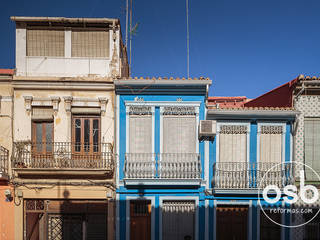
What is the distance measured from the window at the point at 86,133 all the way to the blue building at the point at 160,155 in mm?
835

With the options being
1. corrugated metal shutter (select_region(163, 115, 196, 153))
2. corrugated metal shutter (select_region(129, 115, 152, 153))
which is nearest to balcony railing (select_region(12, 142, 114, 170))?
corrugated metal shutter (select_region(129, 115, 152, 153))

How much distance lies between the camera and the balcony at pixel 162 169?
772cm

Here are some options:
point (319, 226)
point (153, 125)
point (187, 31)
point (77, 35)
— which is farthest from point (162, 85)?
point (319, 226)

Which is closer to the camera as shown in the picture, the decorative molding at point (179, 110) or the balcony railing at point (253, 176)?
the balcony railing at point (253, 176)

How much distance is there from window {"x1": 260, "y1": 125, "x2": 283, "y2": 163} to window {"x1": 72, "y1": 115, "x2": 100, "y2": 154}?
650 cm

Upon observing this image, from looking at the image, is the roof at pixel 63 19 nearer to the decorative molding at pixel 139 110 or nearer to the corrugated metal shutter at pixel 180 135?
the decorative molding at pixel 139 110

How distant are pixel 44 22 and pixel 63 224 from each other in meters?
8.55

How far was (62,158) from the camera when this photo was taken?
7.79 metres

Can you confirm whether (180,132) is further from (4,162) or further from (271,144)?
(4,162)

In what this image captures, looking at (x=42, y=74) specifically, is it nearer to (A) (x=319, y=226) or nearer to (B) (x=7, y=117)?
(B) (x=7, y=117)

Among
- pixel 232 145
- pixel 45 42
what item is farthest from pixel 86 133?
pixel 232 145

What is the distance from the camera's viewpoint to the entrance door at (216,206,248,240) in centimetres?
841

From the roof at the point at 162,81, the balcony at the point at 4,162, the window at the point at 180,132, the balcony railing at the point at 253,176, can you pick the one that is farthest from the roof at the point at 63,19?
the balcony railing at the point at 253,176

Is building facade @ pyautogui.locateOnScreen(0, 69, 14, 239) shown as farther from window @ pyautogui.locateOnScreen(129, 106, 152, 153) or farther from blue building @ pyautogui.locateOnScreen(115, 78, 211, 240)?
window @ pyautogui.locateOnScreen(129, 106, 152, 153)
